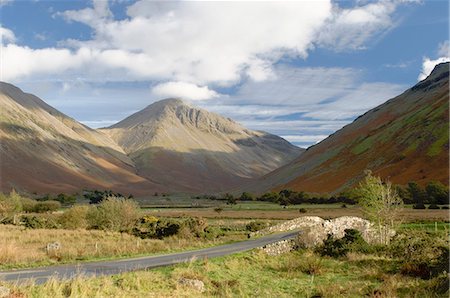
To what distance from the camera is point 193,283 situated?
20.3 meters

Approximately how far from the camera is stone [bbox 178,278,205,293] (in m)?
20.1

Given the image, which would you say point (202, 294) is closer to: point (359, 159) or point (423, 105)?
point (359, 159)

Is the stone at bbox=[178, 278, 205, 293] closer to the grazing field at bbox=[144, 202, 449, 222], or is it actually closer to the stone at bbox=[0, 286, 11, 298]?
the stone at bbox=[0, 286, 11, 298]

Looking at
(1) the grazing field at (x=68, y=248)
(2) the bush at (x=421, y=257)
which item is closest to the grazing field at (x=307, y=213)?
(1) the grazing field at (x=68, y=248)

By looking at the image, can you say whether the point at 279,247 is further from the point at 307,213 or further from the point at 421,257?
the point at 307,213

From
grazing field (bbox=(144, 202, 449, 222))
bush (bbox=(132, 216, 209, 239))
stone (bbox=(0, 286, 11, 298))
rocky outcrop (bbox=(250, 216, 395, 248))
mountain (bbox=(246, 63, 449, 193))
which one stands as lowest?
grazing field (bbox=(144, 202, 449, 222))

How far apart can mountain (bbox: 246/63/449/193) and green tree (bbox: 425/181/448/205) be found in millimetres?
14108

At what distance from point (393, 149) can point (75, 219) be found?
381 feet

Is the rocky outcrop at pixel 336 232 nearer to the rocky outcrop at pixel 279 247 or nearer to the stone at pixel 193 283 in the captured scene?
the rocky outcrop at pixel 279 247


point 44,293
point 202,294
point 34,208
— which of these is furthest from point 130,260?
point 34,208

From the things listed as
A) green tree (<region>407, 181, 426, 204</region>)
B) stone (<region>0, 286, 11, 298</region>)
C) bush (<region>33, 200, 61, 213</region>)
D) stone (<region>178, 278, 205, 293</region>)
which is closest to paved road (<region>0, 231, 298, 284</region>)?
stone (<region>178, 278, 205, 293</region>)

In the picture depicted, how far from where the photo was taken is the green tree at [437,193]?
95281 mm

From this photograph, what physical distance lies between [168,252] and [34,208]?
210ft

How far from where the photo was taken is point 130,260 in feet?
93.5
